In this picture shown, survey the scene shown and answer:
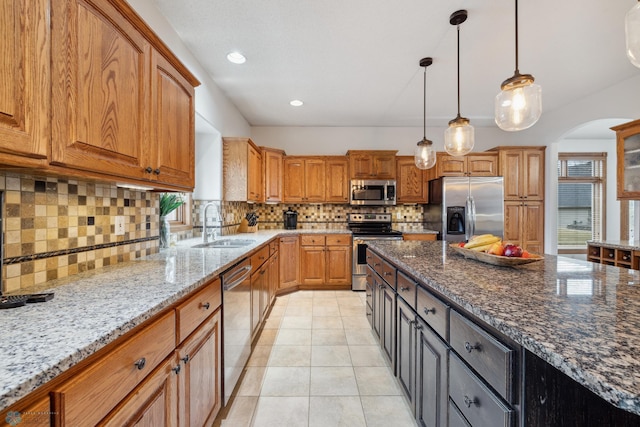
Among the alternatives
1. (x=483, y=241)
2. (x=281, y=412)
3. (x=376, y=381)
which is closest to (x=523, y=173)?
(x=483, y=241)

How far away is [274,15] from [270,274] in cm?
246

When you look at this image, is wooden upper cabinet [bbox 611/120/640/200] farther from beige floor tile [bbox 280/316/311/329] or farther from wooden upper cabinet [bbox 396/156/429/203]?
beige floor tile [bbox 280/316/311/329]

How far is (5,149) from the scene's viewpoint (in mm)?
732

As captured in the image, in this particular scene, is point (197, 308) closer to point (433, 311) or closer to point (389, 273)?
point (433, 311)

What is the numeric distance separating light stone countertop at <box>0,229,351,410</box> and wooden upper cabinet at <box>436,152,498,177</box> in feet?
13.5

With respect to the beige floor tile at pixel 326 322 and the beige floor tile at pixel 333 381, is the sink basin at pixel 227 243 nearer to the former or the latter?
the beige floor tile at pixel 326 322

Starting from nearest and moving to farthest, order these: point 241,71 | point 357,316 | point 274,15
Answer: point 274,15
point 241,71
point 357,316

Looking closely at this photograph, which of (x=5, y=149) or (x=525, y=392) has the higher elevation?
(x=5, y=149)

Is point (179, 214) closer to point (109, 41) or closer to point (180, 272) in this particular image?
point (180, 272)

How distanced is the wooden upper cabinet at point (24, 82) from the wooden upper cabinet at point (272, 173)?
330 centimetres

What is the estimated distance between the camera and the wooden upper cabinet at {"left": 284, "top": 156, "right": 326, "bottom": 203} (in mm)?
4426

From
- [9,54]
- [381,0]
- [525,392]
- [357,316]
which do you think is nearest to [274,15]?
[381,0]

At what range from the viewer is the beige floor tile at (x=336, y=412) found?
1.55 meters

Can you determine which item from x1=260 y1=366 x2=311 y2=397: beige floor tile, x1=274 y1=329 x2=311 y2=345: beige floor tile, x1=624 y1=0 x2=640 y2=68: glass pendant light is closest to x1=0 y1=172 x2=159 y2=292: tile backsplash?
x1=260 y1=366 x2=311 y2=397: beige floor tile
